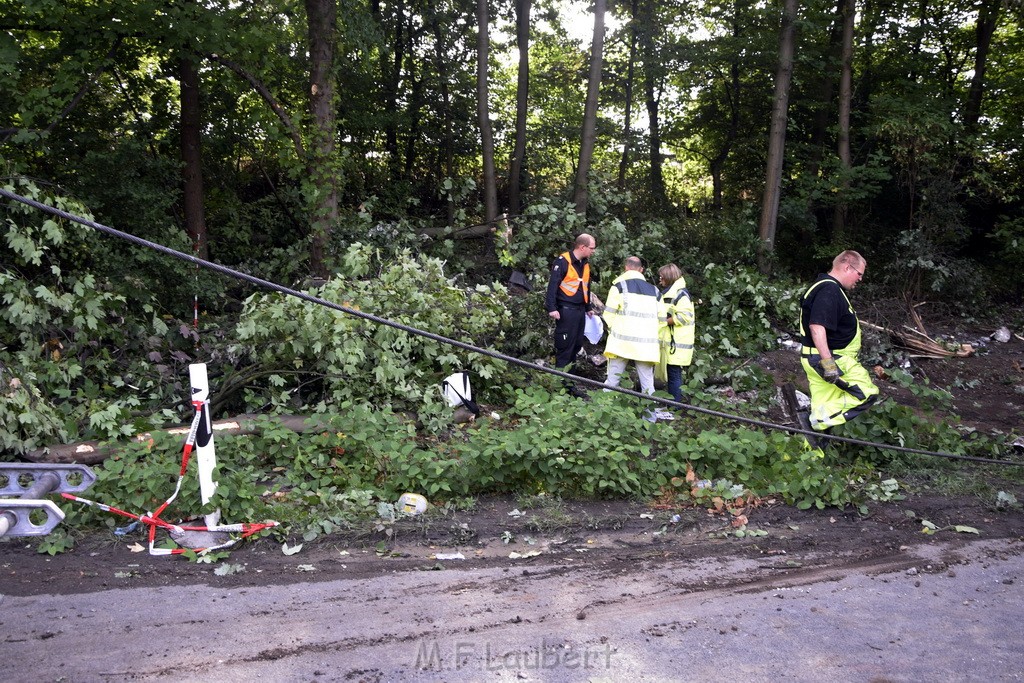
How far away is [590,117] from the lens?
14.9 meters

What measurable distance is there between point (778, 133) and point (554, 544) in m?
12.0

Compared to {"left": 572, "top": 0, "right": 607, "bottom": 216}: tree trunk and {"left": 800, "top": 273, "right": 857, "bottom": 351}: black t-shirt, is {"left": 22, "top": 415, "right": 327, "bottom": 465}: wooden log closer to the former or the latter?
{"left": 800, "top": 273, "right": 857, "bottom": 351}: black t-shirt

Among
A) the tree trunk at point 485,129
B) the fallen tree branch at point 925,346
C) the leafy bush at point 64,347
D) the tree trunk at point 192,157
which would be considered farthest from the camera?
the tree trunk at point 485,129

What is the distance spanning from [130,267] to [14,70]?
8.20ft

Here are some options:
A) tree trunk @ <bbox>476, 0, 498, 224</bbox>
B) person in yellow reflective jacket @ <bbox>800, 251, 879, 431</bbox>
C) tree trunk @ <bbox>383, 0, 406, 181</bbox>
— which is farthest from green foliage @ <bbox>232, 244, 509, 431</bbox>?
tree trunk @ <bbox>383, 0, 406, 181</bbox>

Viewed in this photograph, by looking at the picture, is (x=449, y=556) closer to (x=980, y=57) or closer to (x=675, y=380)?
(x=675, y=380)

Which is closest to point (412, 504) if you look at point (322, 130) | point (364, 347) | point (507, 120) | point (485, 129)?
point (364, 347)

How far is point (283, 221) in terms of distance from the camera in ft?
46.3

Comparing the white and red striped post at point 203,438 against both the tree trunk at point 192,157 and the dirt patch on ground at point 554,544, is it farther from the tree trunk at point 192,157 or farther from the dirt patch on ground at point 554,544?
the tree trunk at point 192,157

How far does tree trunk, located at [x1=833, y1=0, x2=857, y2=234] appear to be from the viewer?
15.8 m

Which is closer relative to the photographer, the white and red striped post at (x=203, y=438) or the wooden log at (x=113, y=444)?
the white and red striped post at (x=203, y=438)

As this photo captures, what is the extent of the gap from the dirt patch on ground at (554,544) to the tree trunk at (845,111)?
35.3 ft

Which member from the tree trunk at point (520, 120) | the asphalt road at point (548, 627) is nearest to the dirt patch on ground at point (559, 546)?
the asphalt road at point (548, 627)

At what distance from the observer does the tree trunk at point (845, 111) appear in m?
15.8
